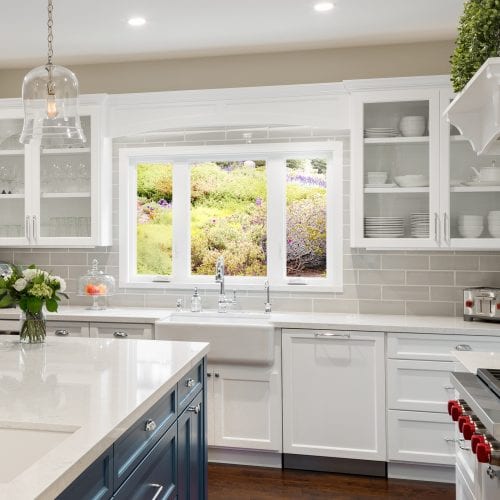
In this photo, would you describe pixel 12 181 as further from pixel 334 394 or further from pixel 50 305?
pixel 334 394

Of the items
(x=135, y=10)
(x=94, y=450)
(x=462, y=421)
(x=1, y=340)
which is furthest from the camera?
(x=135, y=10)

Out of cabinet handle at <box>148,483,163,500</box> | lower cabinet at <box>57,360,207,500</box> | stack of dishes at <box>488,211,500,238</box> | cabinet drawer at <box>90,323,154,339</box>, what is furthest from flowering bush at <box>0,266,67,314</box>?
stack of dishes at <box>488,211,500,238</box>

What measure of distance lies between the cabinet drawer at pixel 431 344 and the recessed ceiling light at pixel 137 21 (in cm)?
239

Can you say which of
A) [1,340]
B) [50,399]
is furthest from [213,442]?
[50,399]

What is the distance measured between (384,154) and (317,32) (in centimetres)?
89

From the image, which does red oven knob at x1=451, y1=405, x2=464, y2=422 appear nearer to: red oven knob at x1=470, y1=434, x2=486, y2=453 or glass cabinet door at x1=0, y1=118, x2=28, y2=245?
red oven knob at x1=470, y1=434, x2=486, y2=453

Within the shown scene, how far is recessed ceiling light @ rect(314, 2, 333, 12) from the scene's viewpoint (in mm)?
3178

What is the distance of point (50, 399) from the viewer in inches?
68.6

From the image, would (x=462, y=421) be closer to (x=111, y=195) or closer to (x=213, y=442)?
(x=213, y=442)

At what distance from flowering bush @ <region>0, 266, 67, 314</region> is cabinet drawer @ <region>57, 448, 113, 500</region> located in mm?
1156

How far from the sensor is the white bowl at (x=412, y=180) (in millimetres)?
3576

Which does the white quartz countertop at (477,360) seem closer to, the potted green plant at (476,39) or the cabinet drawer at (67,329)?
the potted green plant at (476,39)

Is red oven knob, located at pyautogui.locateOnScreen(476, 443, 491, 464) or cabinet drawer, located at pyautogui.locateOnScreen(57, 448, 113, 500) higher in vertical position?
red oven knob, located at pyautogui.locateOnScreen(476, 443, 491, 464)

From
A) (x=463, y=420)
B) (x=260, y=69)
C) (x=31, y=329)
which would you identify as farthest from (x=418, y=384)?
(x=260, y=69)
